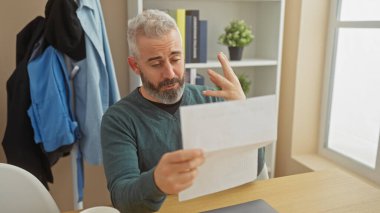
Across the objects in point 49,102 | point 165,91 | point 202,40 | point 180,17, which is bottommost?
point 49,102

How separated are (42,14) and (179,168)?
5.50ft

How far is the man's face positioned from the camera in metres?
1.26

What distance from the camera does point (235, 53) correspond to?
238 cm

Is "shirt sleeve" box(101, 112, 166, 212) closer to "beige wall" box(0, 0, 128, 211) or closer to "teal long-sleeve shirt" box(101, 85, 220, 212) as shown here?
"teal long-sleeve shirt" box(101, 85, 220, 212)

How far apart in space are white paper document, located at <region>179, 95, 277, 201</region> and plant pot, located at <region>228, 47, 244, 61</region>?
4.95 feet

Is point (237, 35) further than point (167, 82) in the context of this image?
Yes

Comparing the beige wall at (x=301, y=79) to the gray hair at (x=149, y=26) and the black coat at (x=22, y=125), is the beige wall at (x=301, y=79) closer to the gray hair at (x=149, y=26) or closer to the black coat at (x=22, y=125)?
the gray hair at (x=149, y=26)

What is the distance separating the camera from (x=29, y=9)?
2.05 metres

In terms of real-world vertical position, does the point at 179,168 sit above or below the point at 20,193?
above

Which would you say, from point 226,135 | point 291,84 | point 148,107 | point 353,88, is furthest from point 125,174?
point 353,88

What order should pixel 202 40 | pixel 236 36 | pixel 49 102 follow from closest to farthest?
pixel 49 102
pixel 202 40
pixel 236 36

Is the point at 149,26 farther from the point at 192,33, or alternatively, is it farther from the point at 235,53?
the point at 235,53

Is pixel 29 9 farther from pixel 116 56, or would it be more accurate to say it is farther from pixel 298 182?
pixel 298 182

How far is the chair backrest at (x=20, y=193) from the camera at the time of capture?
48.6 inches
